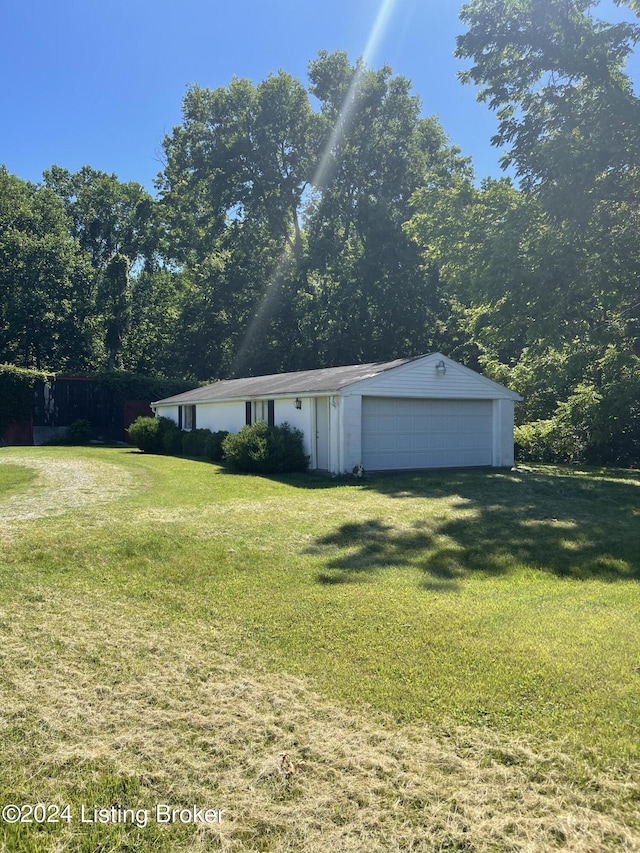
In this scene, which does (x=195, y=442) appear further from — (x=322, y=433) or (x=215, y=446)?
(x=322, y=433)

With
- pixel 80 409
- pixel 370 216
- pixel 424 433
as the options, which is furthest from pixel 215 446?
pixel 370 216

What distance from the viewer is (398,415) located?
1697 centimetres

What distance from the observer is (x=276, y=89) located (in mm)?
33625

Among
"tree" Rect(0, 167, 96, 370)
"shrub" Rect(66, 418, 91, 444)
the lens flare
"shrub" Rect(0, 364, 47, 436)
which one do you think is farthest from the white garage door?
"tree" Rect(0, 167, 96, 370)

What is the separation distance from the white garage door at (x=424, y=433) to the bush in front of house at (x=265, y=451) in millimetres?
1907

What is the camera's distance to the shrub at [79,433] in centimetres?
2708

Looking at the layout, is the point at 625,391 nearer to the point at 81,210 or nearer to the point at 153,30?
the point at 153,30

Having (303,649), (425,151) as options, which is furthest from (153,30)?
(425,151)

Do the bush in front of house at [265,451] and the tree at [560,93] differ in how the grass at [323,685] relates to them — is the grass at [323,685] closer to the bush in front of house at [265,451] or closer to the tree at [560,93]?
the bush in front of house at [265,451]

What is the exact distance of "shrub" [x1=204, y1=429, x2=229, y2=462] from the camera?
19516mm

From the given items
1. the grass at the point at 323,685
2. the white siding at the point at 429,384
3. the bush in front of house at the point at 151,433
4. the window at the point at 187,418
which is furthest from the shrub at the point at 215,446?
the grass at the point at 323,685

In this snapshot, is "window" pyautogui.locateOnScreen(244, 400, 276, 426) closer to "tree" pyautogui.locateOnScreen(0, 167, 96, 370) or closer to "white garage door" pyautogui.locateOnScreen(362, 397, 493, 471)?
"white garage door" pyautogui.locateOnScreen(362, 397, 493, 471)

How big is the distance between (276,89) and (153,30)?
20.7 meters

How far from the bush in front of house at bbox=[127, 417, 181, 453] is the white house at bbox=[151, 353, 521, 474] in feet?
15.0
